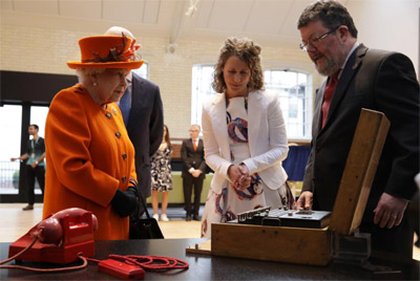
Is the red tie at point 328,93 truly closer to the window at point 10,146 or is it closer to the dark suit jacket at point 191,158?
the dark suit jacket at point 191,158

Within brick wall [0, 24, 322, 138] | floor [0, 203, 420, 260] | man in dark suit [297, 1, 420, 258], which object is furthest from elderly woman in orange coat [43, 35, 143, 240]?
brick wall [0, 24, 322, 138]

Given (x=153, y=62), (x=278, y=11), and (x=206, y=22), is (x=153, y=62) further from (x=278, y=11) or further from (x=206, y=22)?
(x=278, y=11)

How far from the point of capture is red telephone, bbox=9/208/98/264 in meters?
0.94

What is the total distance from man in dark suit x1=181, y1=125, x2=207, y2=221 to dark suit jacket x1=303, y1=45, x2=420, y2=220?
18.0ft

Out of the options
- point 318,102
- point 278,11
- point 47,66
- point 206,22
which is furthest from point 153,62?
point 318,102

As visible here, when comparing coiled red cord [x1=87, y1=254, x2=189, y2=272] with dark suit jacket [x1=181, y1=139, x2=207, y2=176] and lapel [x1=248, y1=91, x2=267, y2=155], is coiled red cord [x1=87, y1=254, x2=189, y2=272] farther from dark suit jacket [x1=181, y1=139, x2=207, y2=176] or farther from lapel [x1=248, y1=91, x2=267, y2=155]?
dark suit jacket [x1=181, y1=139, x2=207, y2=176]

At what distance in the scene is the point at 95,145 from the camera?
4.76 ft

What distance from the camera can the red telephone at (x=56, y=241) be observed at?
3.09 ft

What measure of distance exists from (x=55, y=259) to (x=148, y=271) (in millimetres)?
210

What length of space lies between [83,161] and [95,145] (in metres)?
0.09

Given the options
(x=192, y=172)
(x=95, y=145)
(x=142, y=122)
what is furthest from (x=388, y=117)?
(x=192, y=172)

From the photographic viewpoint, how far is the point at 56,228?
943 millimetres

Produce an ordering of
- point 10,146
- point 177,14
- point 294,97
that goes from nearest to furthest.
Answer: point 10,146, point 177,14, point 294,97

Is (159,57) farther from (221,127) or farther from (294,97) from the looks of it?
(221,127)
